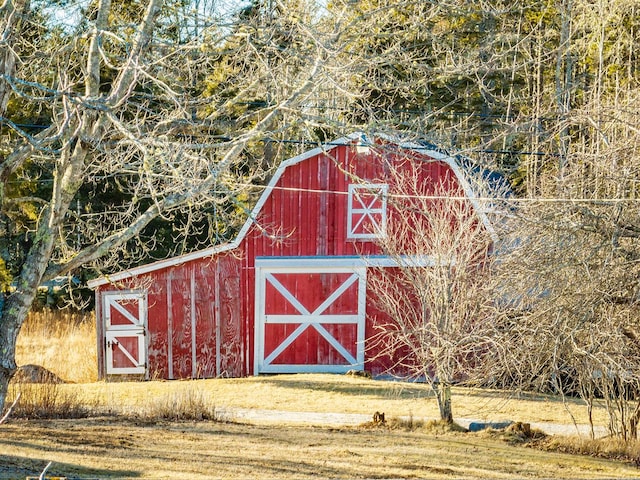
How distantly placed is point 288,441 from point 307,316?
27.0 ft

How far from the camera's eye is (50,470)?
898 cm

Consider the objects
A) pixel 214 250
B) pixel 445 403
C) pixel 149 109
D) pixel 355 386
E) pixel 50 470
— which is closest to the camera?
pixel 50 470

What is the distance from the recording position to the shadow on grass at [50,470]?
8.77m

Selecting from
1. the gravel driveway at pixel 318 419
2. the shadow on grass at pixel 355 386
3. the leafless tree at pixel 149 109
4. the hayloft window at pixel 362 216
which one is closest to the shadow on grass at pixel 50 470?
the leafless tree at pixel 149 109

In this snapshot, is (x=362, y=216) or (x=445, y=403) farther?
(x=362, y=216)

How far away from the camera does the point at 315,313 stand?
1984 cm

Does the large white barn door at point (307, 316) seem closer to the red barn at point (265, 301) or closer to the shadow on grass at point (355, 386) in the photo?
the red barn at point (265, 301)

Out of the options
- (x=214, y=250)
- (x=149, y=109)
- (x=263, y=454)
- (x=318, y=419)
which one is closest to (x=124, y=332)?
(x=214, y=250)

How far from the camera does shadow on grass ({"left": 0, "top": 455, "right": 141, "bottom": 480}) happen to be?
345 inches

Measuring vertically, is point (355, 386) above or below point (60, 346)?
below

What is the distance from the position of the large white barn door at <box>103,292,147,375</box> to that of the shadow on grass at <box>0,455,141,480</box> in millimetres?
10455

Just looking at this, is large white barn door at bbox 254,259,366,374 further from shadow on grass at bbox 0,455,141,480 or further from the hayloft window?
shadow on grass at bbox 0,455,141,480

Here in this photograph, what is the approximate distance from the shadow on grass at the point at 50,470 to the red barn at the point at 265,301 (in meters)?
10.4

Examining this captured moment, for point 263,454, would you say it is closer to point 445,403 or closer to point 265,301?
point 445,403
